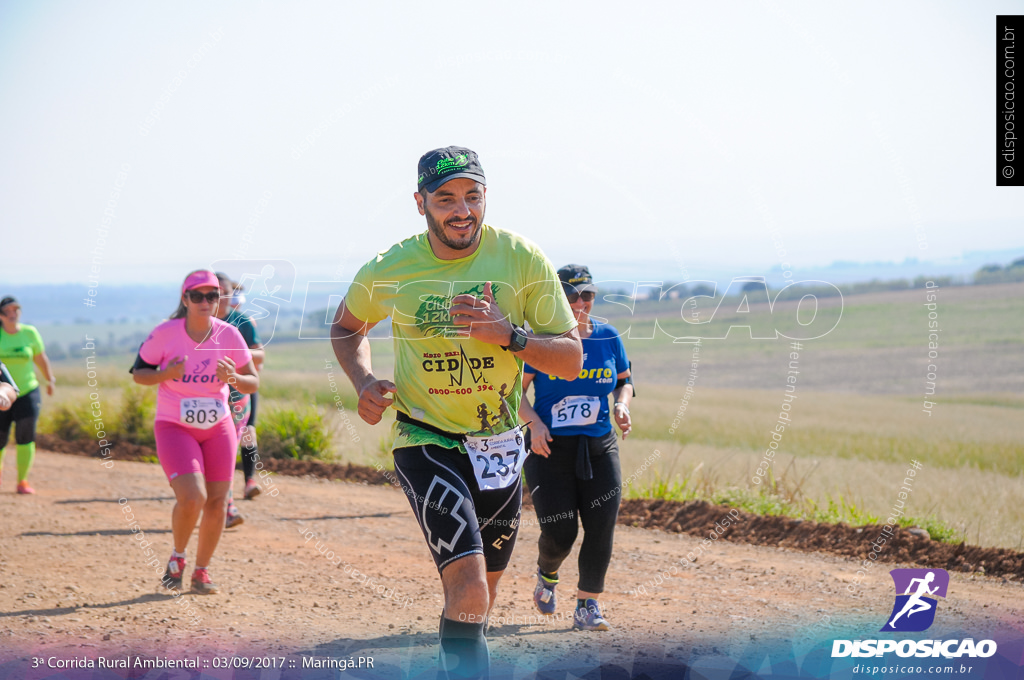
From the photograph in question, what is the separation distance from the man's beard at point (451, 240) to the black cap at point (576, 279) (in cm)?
188

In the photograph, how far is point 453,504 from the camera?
3695mm

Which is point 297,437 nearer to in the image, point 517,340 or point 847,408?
point 517,340

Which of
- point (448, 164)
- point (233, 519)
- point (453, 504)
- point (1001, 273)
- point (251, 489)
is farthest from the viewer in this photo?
point (1001, 273)

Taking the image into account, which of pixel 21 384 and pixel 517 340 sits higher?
pixel 517 340

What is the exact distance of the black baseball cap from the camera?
379cm

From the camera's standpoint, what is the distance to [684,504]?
30.0ft

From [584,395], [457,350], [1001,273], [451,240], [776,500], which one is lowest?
[776,500]

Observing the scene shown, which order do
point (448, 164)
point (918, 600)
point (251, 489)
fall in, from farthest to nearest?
point (251, 489) → point (918, 600) → point (448, 164)

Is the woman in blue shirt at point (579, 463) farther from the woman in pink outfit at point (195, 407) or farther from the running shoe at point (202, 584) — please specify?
the running shoe at point (202, 584)

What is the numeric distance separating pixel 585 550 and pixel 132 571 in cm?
352

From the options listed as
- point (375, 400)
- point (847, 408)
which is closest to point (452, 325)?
point (375, 400)

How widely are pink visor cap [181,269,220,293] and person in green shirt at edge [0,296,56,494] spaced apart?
4.65 m

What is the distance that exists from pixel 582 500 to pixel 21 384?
6969 mm

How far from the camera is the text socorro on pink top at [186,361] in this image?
236 inches
